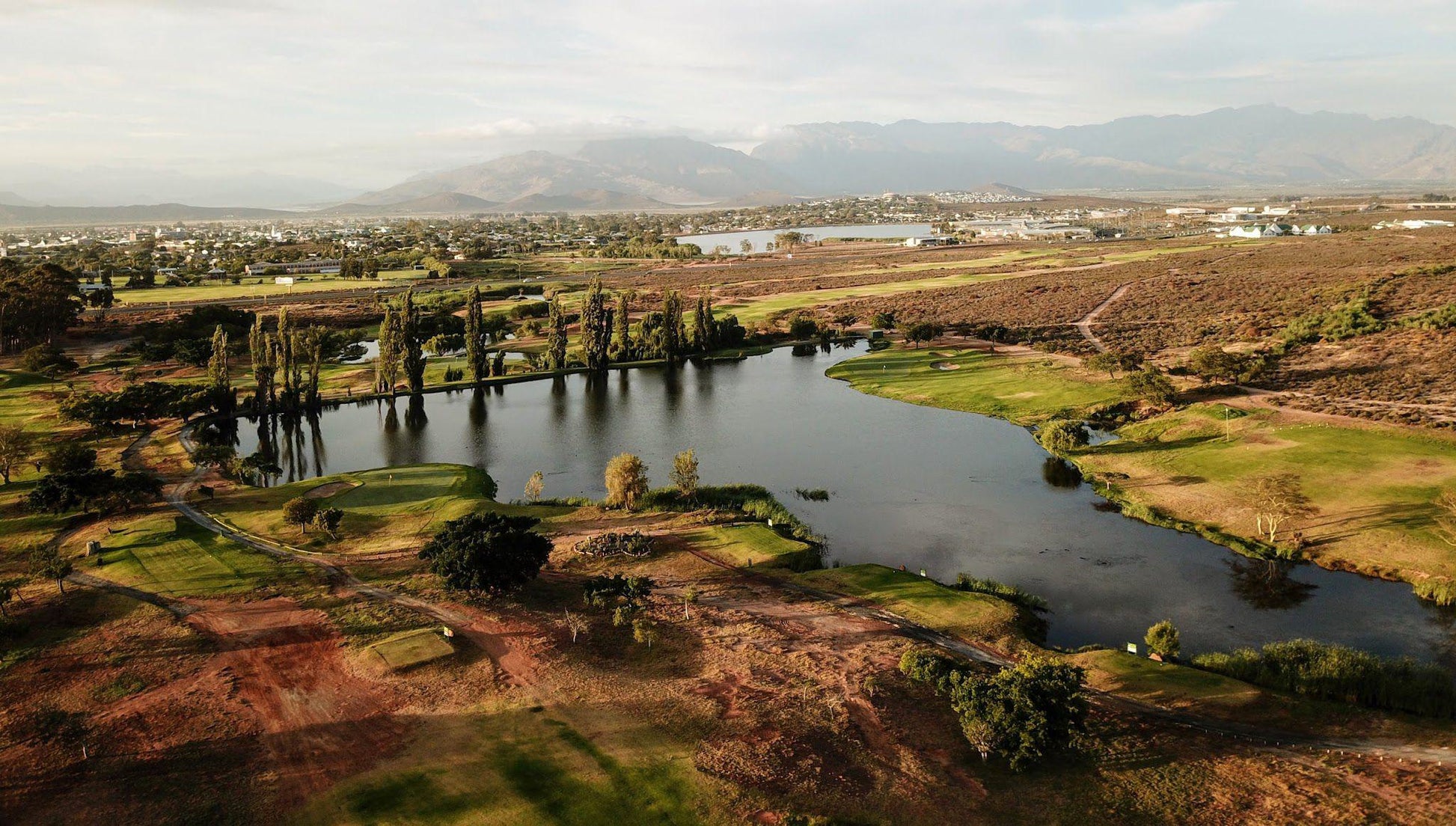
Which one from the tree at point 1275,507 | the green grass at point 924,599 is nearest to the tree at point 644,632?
the green grass at point 924,599

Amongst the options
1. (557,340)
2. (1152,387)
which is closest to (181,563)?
(557,340)

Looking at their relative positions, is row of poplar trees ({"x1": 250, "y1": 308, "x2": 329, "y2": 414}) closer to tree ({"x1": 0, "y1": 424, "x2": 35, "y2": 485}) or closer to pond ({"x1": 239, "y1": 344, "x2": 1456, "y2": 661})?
pond ({"x1": 239, "y1": 344, "x2": 1456, "y2": 661})

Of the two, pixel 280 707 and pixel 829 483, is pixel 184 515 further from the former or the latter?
pixel 829 483

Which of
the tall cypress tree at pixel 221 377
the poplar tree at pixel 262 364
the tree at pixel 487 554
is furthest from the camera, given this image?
the poplar tree at pixel 262 364

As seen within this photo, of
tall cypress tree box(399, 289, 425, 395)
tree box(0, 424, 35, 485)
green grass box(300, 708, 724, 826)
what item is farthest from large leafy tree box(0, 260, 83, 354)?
green grass box(300, 708, 724, 826)

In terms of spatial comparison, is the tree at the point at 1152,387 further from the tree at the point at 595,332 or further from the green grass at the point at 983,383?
the tree at the point at 595,332

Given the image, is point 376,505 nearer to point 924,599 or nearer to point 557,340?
point 924,599
